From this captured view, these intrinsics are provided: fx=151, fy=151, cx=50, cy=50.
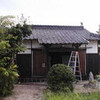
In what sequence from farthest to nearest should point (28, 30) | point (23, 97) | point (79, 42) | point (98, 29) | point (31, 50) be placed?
point (98, 29) → point (31, 50) → point (79, 42) → point (28, 30) → point (23, 97)

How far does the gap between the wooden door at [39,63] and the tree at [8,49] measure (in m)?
2.79

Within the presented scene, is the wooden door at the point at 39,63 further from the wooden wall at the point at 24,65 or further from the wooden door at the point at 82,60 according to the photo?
the wooden door at the point at 82,60

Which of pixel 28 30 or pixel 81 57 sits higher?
pixel 28 30

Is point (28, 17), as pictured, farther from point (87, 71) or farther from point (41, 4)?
point (87, 71)

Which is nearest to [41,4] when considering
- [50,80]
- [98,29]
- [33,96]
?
[50,80]

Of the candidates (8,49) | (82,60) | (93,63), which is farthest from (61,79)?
(93,63)

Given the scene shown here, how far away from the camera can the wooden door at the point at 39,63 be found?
9852 mm

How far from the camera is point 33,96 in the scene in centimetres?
593

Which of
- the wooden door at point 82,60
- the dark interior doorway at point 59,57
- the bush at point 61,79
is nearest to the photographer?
the bush at point 61,79

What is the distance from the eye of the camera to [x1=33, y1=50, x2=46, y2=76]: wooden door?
9852mm

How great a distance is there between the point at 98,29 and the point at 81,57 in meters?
17.5

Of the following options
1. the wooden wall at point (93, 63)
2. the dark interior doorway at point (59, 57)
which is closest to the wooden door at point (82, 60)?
the wooden wall at point (93, 63)

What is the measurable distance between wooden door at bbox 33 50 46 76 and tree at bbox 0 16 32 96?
2788mm

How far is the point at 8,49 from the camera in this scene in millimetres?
6121
